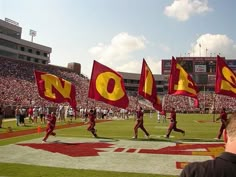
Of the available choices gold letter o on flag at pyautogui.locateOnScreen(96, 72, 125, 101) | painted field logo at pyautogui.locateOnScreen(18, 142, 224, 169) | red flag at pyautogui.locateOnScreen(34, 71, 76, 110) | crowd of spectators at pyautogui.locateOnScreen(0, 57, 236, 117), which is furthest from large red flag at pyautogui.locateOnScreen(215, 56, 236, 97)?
crowd of spectators at pyautogui.locateOnScreen(0, 57, 236, 117)

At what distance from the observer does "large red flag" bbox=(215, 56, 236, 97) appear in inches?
822

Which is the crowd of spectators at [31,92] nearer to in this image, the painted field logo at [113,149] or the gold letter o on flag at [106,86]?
the gold letter o on flag at [106,86]

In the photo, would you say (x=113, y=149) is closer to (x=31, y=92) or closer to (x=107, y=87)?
(x=107, y=87)

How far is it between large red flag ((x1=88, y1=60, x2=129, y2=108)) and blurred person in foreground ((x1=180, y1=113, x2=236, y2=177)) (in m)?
16.5

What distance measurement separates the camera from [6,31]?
8431 centimetres

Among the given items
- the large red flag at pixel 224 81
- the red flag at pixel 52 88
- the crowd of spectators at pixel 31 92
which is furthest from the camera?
the crowd of spectators at pixel 31 92

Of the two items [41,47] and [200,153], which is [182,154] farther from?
[41,47]

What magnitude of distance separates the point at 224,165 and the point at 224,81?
19307 mm

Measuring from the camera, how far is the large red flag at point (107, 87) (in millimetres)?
19622

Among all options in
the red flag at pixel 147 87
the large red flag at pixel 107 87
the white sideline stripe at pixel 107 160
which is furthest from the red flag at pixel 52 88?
the white sideline stripe at pixel 107 160

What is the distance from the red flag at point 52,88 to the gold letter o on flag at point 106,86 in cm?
512

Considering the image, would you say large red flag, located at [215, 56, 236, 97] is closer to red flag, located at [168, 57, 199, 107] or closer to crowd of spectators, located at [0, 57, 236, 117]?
red flag, located at [168, 57, 199, 107]

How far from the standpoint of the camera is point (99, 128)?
2794 centimetres

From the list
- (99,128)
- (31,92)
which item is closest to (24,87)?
(31,92)
